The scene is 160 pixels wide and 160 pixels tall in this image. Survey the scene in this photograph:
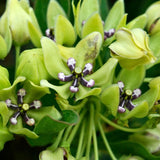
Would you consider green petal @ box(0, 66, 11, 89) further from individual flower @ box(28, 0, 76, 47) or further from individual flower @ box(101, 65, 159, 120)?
individual flower @ box(101, 65, 159, 120)

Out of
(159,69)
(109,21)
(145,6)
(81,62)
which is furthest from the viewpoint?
(145,6)

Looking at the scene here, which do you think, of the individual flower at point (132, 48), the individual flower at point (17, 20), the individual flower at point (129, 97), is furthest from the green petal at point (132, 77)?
the individual flower at point (17, 20)

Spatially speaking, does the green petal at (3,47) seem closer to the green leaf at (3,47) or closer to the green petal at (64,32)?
the green leaf at (3,47)

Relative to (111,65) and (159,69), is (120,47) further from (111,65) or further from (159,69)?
(159,69)

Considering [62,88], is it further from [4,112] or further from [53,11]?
[53,11]

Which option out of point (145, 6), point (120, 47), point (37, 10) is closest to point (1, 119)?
point (120, 47)

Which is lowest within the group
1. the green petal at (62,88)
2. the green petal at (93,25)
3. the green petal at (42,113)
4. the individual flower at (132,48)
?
the green petal at (42,113)
